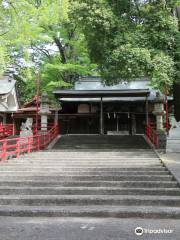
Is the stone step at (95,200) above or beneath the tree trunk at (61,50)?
beneath

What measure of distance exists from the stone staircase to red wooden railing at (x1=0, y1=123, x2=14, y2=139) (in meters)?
13.9

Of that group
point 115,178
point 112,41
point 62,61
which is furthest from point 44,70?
point 115,178

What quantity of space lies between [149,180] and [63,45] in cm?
2341

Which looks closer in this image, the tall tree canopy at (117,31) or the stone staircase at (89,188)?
the stone staircase at (89,188)

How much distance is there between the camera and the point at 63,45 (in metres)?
32.2

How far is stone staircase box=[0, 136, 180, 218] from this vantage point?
820 cm

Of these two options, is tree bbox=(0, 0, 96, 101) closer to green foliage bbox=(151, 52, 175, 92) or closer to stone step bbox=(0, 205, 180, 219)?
green foliage bbox=(151, 52, 175, 92)

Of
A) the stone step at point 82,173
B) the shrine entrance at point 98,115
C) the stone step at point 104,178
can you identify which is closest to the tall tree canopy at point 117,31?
the stone step at point 82,173

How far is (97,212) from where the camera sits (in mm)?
8031

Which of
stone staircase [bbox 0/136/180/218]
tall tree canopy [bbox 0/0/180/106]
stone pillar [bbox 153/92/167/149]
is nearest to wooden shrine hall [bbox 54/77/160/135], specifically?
stone pillar [bbox 153/92/167/149]

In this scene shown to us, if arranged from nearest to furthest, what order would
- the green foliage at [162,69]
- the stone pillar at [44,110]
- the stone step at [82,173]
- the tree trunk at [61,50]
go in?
the stone step at [82,173] → the green foliage at [162,69] → the stone pillar at [44,110] → the tree trunk at [61,50]

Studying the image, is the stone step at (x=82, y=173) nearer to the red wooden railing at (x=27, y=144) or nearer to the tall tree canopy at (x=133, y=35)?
the red wooden railing at (x=27, y=144)

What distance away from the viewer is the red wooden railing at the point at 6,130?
91.6 feet

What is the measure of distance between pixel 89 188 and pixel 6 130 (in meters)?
20.3
